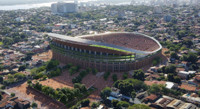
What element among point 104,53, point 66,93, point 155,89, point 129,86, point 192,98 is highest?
point 104,53

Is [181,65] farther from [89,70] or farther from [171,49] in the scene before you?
[89,70]

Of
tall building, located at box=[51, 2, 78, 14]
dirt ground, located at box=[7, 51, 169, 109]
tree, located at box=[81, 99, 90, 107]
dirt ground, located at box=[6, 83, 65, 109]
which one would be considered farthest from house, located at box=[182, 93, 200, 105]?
tall building, located at box=[51, 2, 78, 14]

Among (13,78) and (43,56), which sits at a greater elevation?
(43,56)

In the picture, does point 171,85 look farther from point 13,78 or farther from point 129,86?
point 13,78

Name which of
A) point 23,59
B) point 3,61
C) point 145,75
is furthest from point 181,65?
point 3,61

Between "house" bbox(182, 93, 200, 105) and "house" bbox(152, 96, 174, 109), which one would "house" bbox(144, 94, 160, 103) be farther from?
"house" bbox(182, 93, 200, 105)

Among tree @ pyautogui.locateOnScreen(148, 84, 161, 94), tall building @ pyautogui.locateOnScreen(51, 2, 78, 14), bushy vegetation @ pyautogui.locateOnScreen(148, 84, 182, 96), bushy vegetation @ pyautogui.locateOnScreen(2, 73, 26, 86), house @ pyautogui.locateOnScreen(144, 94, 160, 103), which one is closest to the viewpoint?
house @ pyautogui.locateOnScreen(144, 94, 160, 103)

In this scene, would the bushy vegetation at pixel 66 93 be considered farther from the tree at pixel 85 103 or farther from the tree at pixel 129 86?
the tree at pixel 129 86

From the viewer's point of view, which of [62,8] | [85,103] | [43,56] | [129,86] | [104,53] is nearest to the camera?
[85,103]

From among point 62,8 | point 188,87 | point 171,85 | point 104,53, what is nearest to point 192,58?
point 188,87
